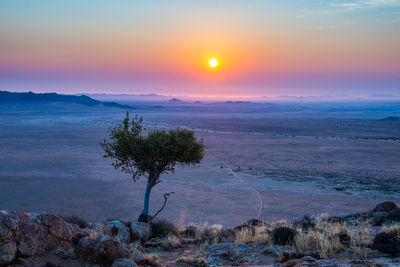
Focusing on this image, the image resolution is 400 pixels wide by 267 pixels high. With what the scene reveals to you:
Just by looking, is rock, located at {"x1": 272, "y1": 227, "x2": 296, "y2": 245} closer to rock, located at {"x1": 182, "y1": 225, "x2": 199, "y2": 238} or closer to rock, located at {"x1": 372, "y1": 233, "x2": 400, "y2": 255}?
rock, located at {"x1": 372, "y1": 233, "x2": 400, "y2": 255}

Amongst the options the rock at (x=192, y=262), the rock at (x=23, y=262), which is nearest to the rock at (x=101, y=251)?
the rock at (x=23, y=262)

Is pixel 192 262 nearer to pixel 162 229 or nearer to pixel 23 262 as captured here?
pixel 23 262

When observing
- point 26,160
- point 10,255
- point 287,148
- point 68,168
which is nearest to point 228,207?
point 10,255

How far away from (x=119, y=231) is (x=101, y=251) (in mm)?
4261

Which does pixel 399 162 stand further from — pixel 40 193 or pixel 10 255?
pixel 10 255

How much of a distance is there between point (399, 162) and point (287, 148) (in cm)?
1433

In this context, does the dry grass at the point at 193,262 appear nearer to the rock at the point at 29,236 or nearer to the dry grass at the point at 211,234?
the dry grass at the point at 211,234

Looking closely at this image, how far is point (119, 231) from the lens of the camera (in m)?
11.1

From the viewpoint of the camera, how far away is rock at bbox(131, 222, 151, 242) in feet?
38.1

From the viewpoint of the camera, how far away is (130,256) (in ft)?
24.4

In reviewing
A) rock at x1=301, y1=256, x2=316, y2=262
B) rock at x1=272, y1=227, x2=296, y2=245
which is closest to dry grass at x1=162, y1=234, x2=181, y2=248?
rock at x1=272, y1=227, x2=296, y2=245

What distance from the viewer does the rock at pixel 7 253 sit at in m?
6.30

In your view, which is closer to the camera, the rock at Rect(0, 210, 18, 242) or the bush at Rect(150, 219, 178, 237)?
the rock at Rect(0, 210, 18, 242)

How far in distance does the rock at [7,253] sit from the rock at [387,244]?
806 centimetres
